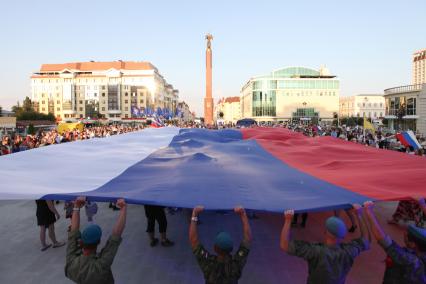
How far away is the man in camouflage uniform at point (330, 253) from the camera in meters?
3.17

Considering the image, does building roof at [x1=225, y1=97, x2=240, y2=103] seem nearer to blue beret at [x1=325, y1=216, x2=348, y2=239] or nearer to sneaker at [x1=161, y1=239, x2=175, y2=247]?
sneaker at [x1=161, y1=239, x2=175, y2=247]

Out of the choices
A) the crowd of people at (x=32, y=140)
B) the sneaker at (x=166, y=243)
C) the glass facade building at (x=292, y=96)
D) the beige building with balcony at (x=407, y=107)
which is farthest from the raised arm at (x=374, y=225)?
the glass facade building at (x=292, y=96)

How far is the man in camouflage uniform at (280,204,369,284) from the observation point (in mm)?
3170

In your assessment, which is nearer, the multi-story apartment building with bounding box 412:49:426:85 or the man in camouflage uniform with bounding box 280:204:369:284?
the man in camouflage uniform with bounding box 280:204:369:284

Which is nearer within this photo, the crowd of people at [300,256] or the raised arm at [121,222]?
the crowd of people at [300,256]

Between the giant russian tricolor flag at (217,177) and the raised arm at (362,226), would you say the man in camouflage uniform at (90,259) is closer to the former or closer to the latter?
the giant russian tricolor flag at (217,177)

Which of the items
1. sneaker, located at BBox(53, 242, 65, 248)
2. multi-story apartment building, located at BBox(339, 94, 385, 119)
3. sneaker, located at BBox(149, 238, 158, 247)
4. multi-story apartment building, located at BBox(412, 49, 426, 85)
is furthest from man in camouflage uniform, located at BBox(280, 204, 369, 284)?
multi-story apartment building, located at BBox(412, 49, 426, 85)

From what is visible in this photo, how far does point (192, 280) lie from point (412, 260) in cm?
298

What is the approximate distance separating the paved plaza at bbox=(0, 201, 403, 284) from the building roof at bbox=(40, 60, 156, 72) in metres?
103

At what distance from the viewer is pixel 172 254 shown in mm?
6098

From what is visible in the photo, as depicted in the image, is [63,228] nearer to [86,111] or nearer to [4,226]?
[4,226]

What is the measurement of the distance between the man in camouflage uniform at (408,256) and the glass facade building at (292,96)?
285ft

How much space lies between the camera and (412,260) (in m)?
3.15

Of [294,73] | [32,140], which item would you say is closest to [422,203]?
[32,140]
